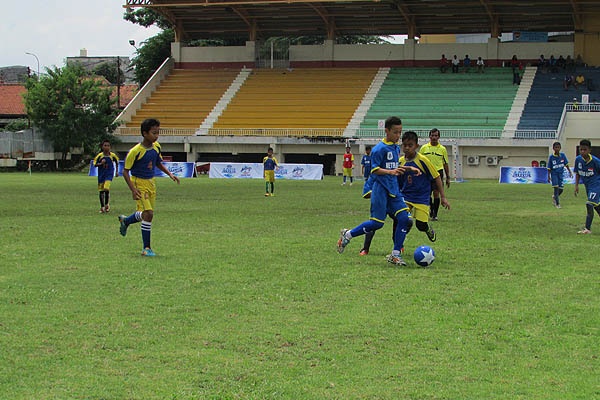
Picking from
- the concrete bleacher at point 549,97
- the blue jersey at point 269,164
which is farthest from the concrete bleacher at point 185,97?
the blue jersey at point 269,164

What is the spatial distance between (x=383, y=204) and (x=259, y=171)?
34.1 meters

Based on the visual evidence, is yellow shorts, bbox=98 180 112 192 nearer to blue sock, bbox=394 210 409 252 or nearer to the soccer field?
the soccer field

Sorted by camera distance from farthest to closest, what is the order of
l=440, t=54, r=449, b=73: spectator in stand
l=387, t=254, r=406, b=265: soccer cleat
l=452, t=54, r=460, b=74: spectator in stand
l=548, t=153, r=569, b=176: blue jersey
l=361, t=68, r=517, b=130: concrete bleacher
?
l=440, t=54, r=449, b=73: spectator in stand, l=452, t=54, r=460, b=74: spectator in stand, l=361, t=68, r=517, b=130: concrete bleacher, l=548, t=153, r=569, b=176: blue jersey, l=387, t=254, r=406, b=265: soccer cleat

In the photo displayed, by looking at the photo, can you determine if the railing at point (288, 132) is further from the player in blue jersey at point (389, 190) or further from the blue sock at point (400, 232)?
the blue sock at point (400, 232)

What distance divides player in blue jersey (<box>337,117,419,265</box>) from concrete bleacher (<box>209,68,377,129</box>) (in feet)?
135

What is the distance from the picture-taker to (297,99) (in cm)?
5838

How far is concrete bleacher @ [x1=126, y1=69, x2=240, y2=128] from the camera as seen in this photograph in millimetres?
58266

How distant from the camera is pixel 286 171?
151ft

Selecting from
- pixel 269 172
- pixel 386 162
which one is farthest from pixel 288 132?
pixel 386 162

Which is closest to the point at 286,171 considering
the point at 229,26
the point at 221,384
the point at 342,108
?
the point at 342,108

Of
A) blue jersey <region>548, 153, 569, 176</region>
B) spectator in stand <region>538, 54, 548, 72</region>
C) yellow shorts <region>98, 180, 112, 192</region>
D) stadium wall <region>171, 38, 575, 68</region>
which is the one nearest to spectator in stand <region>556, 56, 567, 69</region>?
spectator in stand <region>538, 54, 548, 72</region>

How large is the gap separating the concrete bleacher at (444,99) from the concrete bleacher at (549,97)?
1364mm

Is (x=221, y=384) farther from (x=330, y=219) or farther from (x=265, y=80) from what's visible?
(x=265, y=80)

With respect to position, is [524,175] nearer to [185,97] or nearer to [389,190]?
[185,97]
